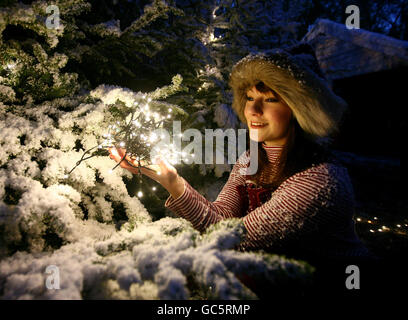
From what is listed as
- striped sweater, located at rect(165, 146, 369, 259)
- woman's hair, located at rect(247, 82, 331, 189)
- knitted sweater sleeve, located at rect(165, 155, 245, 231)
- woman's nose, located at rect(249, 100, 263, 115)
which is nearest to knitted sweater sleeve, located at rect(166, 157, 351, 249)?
striped sweater, located at rect(165, 146, 369, 259)

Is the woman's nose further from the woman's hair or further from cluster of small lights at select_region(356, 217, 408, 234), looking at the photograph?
cluster of small lights at select_region(356, 217, 408, 234)

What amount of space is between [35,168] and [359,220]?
5.10 metres

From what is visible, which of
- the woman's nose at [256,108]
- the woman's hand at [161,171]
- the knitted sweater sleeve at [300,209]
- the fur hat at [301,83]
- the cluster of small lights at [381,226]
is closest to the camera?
the knitted sweater sleeve at [300,209]

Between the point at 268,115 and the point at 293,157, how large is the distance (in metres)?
0.41

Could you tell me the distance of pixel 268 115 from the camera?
1891 mm

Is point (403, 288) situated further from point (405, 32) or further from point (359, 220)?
point (405, 32)

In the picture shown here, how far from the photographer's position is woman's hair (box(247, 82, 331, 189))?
1.80 m

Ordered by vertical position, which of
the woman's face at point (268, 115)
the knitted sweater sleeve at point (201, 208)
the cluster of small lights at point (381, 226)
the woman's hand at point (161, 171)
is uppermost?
the woman's face at point (268, 115)

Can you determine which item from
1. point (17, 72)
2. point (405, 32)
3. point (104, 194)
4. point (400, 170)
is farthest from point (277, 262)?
point (405, 32)

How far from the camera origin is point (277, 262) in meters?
0.85

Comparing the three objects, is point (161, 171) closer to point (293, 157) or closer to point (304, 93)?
point (293, 157)

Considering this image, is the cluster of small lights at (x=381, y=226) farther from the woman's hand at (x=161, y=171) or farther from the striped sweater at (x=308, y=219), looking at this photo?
the woman's hand at (x=161, y=171)

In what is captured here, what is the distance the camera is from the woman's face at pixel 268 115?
1883mm

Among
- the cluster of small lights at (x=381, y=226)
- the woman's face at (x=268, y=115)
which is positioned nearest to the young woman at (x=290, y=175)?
the woman's face at (x=268, y=115)
